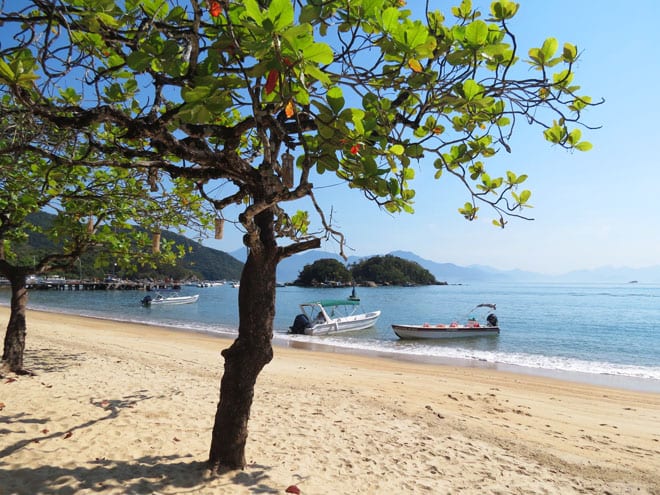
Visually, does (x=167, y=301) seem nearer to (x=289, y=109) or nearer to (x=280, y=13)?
(x=289, y=109)

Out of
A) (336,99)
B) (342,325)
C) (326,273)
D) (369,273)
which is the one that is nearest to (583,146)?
(336,99)

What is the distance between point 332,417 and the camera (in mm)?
5520

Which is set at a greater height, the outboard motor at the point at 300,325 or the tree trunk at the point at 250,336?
the tree trunk at the point at 250,336

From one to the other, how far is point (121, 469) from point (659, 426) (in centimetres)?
813

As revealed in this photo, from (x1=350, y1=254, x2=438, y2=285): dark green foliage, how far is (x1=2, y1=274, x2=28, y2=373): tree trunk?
10645 cm

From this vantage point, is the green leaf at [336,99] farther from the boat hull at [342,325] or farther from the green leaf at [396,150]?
the boat hull at [342,325]

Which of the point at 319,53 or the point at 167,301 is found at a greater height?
the point at 319,53

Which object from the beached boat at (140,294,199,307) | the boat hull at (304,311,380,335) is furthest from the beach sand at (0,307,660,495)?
the beached boat at (140,294,199,307)

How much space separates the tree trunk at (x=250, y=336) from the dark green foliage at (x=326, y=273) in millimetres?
101490

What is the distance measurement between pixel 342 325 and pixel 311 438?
1944 centimetres

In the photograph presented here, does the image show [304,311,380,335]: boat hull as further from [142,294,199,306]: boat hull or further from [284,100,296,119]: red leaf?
[142,294,199,306]: boat hull

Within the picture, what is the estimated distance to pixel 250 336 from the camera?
3.37 metres

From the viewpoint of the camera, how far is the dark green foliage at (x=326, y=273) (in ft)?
351

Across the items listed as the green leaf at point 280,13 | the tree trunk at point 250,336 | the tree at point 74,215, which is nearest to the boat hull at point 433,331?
the tree at point 74,215
